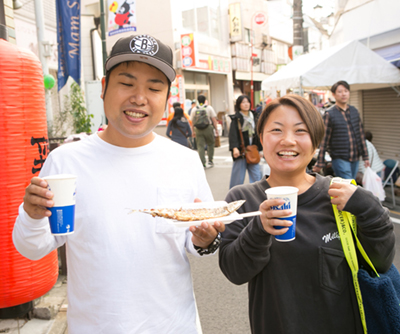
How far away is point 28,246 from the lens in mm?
1607

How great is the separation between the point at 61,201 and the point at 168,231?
502 millimetres

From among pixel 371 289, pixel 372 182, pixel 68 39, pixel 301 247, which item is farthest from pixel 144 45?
pixel 68 39

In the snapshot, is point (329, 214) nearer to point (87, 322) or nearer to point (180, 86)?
point (87, 322)

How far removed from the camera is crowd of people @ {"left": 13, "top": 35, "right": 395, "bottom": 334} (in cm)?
165

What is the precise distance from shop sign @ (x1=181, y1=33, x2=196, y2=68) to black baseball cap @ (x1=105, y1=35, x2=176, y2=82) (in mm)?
22819

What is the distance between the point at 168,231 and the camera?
1737 mm

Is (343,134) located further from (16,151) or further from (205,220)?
(205,220)

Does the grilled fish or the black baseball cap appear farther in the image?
the black baseball cap

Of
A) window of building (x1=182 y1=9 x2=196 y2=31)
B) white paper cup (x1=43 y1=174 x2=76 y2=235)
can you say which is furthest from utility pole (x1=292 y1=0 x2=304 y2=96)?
white paper cup (x1=43 y1=174 x2=76 y2=235)

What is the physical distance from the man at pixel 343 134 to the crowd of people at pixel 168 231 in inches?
186

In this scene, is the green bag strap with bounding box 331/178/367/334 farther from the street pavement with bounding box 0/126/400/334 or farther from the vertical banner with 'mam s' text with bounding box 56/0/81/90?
the vertical banner with 'mam s' text with bounding box 56/0/81/90

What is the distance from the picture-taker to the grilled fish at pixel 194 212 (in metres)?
1.60

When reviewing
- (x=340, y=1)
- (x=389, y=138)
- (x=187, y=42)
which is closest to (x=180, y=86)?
(x=187, y=42)

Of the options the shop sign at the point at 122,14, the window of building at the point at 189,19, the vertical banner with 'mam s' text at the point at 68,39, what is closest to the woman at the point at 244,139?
the vertical banner with 'mam s' text at the point at 68,39
